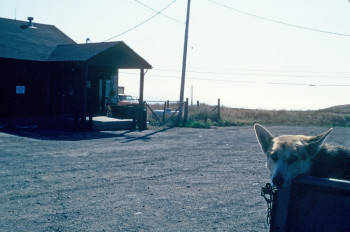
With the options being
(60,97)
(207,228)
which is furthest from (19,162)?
(60,97)

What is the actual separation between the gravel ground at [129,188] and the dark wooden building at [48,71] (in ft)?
24.8

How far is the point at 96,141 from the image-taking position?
14.7 meters

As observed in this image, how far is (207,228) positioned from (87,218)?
197 cm

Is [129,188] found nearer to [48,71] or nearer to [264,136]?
[264,136]

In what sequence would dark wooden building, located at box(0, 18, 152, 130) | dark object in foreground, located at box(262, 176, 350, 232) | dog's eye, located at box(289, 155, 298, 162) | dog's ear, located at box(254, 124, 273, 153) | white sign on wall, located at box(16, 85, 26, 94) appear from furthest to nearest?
white sign on wall, located at box(16, 85, 26, 94)
dark wooden building, located at box(0, 18, 152, 130)
dog's ear, located at box(254, 124, 273, 153)
dog's eye, located at box(289, 155, 298, 162)
dark object in foreground, located at box(262, 176, 350, 232)

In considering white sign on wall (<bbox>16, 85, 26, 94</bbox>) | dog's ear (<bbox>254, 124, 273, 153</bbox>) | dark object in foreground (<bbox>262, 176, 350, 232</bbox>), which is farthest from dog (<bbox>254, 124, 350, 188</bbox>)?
white sign on wall (<bbox>16, 85, 26, 94</bbox>)

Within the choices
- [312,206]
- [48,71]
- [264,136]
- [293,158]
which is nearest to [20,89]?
[48,71]

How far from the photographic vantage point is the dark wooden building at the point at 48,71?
63.1 ft

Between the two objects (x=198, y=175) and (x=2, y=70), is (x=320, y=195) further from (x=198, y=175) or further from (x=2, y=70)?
(x=2, y=70)

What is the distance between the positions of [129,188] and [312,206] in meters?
5.30

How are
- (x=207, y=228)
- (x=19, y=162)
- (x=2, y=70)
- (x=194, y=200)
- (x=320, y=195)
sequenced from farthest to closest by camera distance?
(x=2, y=70) < (x=19, y=162) < (x=194, y=200) < (x=207, y=228) < (x=320, y=195)

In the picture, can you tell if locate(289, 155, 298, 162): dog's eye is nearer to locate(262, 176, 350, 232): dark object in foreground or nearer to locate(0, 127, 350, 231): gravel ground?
locate(262, 176, 350, 232): dark object in foreground

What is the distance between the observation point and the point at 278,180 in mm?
2916

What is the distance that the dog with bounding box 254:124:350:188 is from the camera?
2.99 metres
